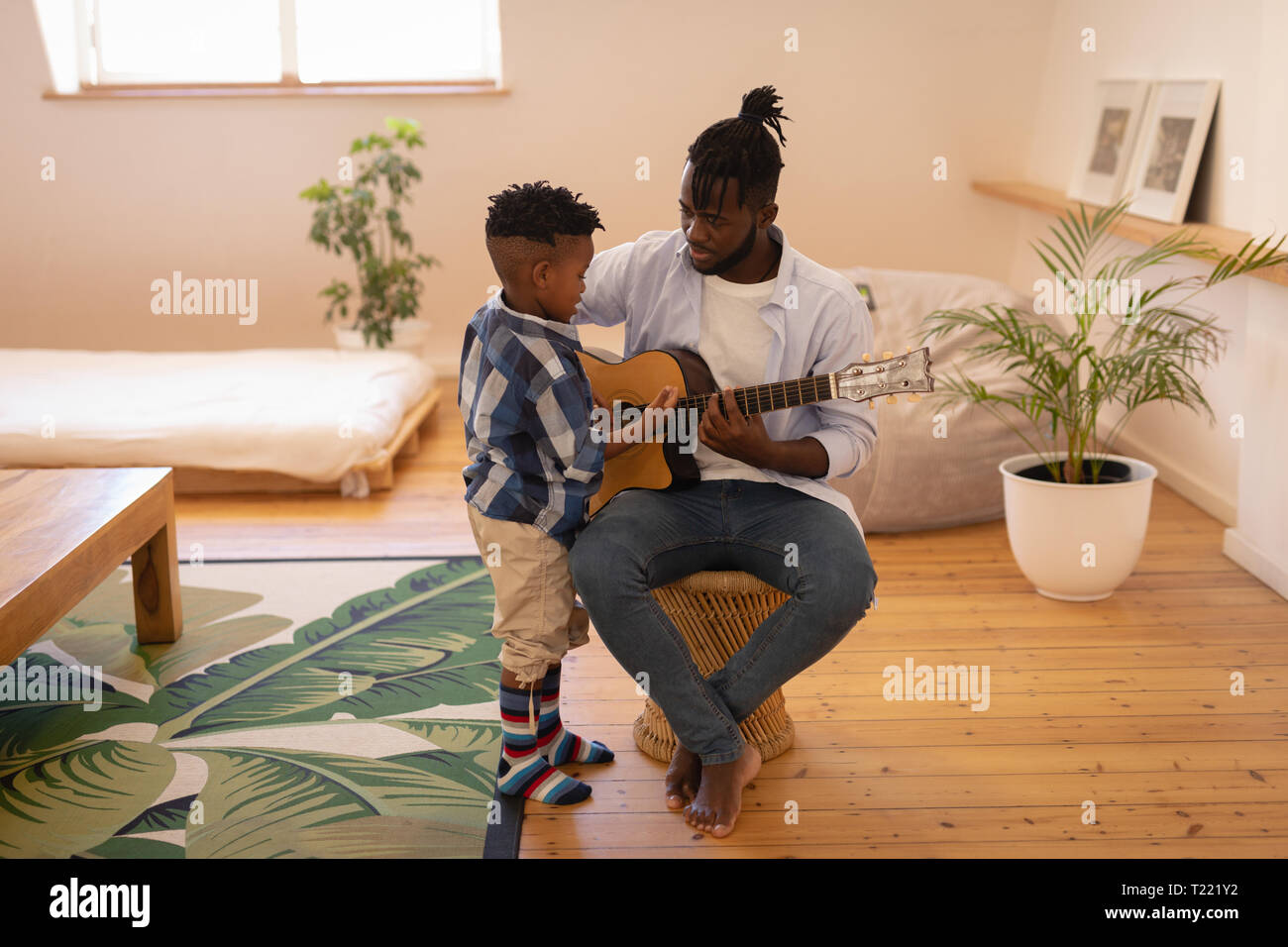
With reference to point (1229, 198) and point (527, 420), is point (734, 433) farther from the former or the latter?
point (1229, 198)

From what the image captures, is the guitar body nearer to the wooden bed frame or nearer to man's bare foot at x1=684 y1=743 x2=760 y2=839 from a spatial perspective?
man's bare foot at x1=684 y1=743 x2=760 y2=839

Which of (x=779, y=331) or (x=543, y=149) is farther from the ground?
(x=543, y=149)

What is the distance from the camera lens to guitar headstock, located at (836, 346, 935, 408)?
1803 millimetres

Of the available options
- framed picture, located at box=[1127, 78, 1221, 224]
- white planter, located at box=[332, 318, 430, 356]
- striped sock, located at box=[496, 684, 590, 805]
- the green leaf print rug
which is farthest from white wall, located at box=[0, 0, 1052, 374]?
striped sock, located at box=[496, 684, 590, 805]

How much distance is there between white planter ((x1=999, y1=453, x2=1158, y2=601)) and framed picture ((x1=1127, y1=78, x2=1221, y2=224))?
1021mm

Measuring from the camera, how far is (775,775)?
202 cm

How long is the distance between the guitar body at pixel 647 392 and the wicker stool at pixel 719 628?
182 mm

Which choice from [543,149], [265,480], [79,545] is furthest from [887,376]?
[543,149]

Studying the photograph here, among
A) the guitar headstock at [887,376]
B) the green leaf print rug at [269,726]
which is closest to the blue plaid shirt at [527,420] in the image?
the guitar headstock at [887,376]

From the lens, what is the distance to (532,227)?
1749mm

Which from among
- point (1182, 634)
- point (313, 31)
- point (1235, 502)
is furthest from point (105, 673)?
point (313, 31)

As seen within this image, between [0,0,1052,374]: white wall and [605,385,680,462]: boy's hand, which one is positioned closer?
[605,385,680,462]: boy's hand

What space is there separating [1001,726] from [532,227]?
1.24 meters
